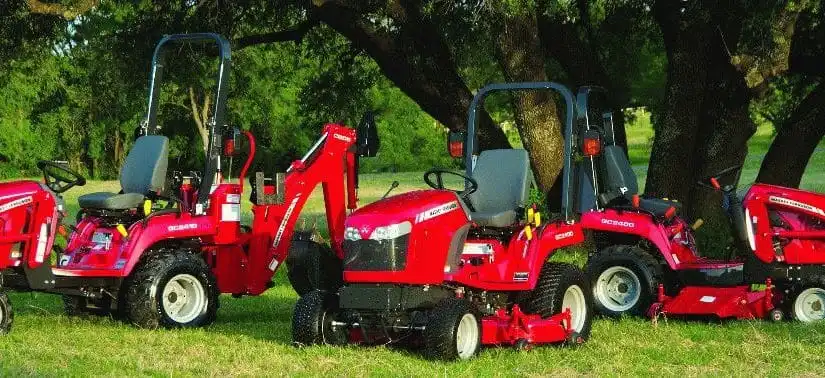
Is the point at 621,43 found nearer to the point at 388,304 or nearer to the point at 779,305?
the point at 779,305

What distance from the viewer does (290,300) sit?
46.4 ft

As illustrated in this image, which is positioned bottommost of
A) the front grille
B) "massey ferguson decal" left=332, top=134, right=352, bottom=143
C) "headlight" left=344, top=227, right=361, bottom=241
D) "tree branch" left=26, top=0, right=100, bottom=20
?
the front grille

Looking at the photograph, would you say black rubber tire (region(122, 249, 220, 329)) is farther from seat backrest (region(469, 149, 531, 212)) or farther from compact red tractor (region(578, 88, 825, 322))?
compact red tractor (region(578, 88, 825, 322))

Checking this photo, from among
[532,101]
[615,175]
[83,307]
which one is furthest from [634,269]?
[532,101]

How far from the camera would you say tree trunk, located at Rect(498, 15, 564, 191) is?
17.0 metres

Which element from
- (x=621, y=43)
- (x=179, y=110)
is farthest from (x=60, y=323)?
(x=179, y=110)

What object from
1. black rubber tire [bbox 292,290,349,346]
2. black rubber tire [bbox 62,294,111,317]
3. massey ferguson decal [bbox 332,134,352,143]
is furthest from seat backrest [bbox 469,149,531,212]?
black rubber tire [bbox 62,294,111,317]

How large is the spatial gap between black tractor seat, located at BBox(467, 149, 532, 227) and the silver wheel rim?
6.85 ft

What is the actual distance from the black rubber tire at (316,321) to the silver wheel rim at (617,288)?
3268 millimetres

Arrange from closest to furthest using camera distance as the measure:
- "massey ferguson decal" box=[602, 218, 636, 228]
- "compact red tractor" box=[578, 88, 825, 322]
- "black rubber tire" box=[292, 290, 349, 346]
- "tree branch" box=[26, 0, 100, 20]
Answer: "black rubber tire" box=[292, 290, 349, 346], "compact red tractor" box=[578, 88, 825, 322], "massey ferguson decal" box=[602, 218, 636, 228], "tree branch" box=[26, 0, 100, 20]

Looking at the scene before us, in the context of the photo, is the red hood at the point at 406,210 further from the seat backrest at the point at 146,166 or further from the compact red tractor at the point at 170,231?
the seat backrest at the point at 146,166

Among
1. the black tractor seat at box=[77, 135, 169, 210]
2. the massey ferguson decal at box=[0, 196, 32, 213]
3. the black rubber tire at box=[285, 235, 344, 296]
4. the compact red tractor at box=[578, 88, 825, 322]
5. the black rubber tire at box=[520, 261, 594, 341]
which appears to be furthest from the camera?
the black tractor seat at box=[77, 135, 169, 210]

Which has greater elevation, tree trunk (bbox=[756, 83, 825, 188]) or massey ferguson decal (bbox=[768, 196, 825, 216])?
tree trunk (bbox=[756, 83, 825, 188])

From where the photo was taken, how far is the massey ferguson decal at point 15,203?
10240 mm
